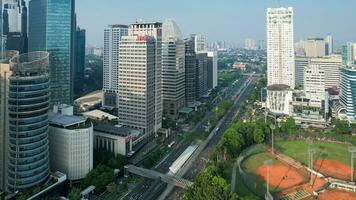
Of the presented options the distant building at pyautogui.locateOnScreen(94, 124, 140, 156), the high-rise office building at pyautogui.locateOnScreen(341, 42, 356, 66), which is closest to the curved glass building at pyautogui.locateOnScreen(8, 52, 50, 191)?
the distant building at pyautogui.locateOnScreen(94, 124, 140, 156)

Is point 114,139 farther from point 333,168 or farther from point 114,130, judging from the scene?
point 333,168

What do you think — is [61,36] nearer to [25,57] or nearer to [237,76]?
[25,57]

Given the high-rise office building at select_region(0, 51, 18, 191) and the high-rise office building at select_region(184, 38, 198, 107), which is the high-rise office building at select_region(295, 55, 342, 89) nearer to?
the high-rise office building at select_region(184, 38, 198, 107)

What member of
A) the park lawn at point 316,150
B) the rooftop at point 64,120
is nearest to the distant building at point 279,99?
the park lawn at point 316,150

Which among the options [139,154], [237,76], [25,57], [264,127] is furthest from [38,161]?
[237,76]

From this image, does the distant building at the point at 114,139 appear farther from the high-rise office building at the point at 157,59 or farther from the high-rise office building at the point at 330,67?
the high-rise office building at the point at 330,67

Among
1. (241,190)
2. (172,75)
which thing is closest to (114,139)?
(241,190)
